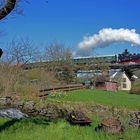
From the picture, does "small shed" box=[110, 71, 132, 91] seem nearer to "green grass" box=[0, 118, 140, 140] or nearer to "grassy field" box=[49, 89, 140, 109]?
"grassy field" box=[49, 89, 140, 109]

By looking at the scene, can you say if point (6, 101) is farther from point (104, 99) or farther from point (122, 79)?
point (122, 79)

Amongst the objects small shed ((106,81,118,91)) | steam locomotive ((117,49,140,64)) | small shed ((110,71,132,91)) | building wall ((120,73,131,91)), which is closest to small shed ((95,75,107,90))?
small shed ((106,81,118,91))

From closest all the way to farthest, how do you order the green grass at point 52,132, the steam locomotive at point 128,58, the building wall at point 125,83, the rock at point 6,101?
the green grass at point 52,132 → the rock at point 6,101 → the building wall at point 125,83 → the steam locomotive at point 128,58

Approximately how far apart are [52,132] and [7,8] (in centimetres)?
452

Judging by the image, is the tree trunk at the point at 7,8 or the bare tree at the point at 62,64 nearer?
the tree trunk at the point at 7,8

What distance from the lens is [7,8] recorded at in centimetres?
1259

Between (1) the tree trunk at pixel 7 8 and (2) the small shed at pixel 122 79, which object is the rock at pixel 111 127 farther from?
(2) the small shed at pixel 122 79

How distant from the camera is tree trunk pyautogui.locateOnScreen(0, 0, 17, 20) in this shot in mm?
12508

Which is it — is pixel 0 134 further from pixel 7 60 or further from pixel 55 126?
pixel 7 60

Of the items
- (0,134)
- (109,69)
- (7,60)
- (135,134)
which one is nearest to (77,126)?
(135,134)

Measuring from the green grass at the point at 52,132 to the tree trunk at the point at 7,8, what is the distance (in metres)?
3.76

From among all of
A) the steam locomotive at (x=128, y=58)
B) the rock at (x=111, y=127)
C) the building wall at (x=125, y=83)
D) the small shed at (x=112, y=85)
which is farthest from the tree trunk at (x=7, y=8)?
the steam locomotive at (x=128, y=58)

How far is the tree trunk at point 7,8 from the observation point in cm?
1251

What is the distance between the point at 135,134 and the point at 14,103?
43.4 ft
